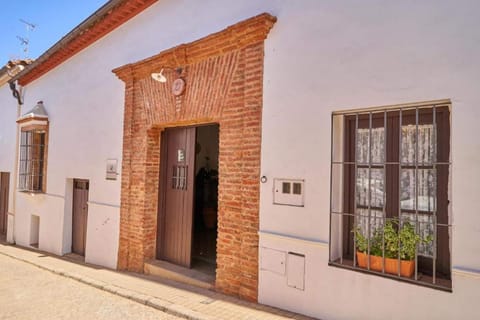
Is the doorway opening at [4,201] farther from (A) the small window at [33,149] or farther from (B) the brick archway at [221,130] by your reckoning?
(B) the brick archway at [221,130]

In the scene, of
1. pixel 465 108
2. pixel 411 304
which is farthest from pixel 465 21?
pixel 411 304

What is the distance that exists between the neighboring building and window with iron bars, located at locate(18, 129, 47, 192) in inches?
141

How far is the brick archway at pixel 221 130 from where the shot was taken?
4.42 metres

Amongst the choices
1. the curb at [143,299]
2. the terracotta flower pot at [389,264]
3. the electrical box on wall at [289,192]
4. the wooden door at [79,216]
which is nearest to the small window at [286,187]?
the electrical box on wall at [289,192]

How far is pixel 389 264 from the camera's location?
333 cm

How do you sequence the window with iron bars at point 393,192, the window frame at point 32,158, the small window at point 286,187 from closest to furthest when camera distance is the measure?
1. the window with iron bars at point 393,192
2. the small window at point 286,187
3. the window frame at point 32,158

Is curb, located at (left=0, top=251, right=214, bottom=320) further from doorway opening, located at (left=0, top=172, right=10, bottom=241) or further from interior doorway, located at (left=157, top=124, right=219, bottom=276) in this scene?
doorway opening, located at (left=0, top=172, right=10, bottom=241)

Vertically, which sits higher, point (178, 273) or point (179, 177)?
point (179, 177)

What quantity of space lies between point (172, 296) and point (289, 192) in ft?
7.14

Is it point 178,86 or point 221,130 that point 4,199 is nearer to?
point 178,86

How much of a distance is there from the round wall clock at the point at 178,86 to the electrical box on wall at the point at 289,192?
7.71 feet

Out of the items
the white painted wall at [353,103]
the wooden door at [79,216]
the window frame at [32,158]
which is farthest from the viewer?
the window frame at [32,158]

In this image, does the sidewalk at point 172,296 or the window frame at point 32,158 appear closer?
the sidewalk at point 172,296

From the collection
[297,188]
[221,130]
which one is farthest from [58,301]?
[297,188]
